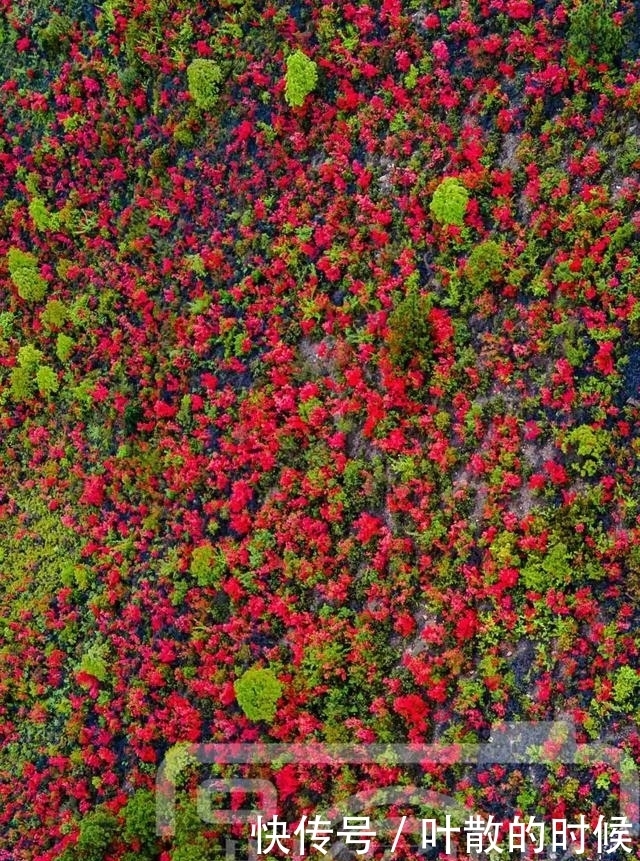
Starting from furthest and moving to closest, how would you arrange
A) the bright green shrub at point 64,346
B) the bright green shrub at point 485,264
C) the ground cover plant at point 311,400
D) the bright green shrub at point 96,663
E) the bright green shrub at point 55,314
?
the bright green shrub at point 55,314
the bright green shrub at point 64,346
the bright green shrub at point 96,663
the bright green shrub at point 485,264
the ground cover plant at point 311,400

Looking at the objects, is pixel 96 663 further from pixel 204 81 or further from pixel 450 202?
pixel 204 81

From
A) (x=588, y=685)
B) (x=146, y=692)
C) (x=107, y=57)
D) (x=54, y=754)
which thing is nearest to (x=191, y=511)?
(x=146, y=692)

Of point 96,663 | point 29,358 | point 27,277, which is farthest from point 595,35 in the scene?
point 96,663

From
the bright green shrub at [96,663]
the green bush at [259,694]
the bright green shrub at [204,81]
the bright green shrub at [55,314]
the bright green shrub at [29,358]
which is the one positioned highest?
the bright green shrub at [204,81]

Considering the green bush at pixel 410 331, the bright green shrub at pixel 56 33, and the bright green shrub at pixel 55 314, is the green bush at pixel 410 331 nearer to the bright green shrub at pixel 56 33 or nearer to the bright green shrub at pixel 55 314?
the bright green shrub at pixel 55 314

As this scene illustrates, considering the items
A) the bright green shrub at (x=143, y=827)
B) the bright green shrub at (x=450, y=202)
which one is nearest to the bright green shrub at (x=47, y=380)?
the bright green shrub at (x=143, y=827)

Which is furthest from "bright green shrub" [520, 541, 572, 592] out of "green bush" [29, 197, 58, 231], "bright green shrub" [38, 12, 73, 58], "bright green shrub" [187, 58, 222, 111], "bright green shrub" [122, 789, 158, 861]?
"bright green shrub" [38, 12, 73, 58]
